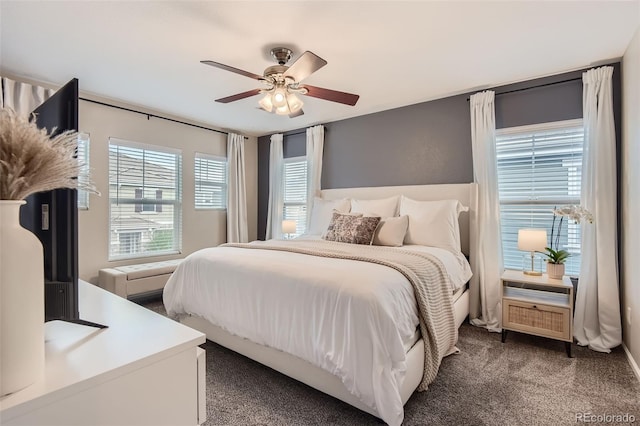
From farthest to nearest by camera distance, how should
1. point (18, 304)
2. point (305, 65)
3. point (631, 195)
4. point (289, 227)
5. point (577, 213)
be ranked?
1. point (289, 227)
2. point (577, 213)
3. point (631, 195)
4. point (305, 65)
5. point (18, 304)

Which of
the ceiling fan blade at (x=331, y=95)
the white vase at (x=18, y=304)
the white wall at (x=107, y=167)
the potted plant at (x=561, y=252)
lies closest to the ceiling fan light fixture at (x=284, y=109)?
the ceiling fan blade at (x=331, y=95)

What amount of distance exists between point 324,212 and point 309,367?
2332 millimetres

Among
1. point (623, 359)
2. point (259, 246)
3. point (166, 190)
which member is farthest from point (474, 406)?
point (166, 190)

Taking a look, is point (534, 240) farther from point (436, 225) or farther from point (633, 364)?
point (633, 364)

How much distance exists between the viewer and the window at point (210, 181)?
473 cm

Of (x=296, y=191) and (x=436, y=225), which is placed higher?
(x=296, y=191)

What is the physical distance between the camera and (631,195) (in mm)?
2365

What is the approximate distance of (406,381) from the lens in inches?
66.2

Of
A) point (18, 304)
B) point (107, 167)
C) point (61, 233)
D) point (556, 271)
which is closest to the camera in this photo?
point (18, 304)

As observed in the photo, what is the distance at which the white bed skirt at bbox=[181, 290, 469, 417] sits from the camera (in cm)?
171

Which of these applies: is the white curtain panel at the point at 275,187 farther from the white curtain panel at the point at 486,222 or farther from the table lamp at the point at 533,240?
the table lamp at the point at 533,240

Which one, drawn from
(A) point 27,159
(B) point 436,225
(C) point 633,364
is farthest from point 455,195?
(A) point 27,159

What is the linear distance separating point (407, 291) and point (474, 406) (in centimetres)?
81

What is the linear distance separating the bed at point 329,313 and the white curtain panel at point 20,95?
2.30m
